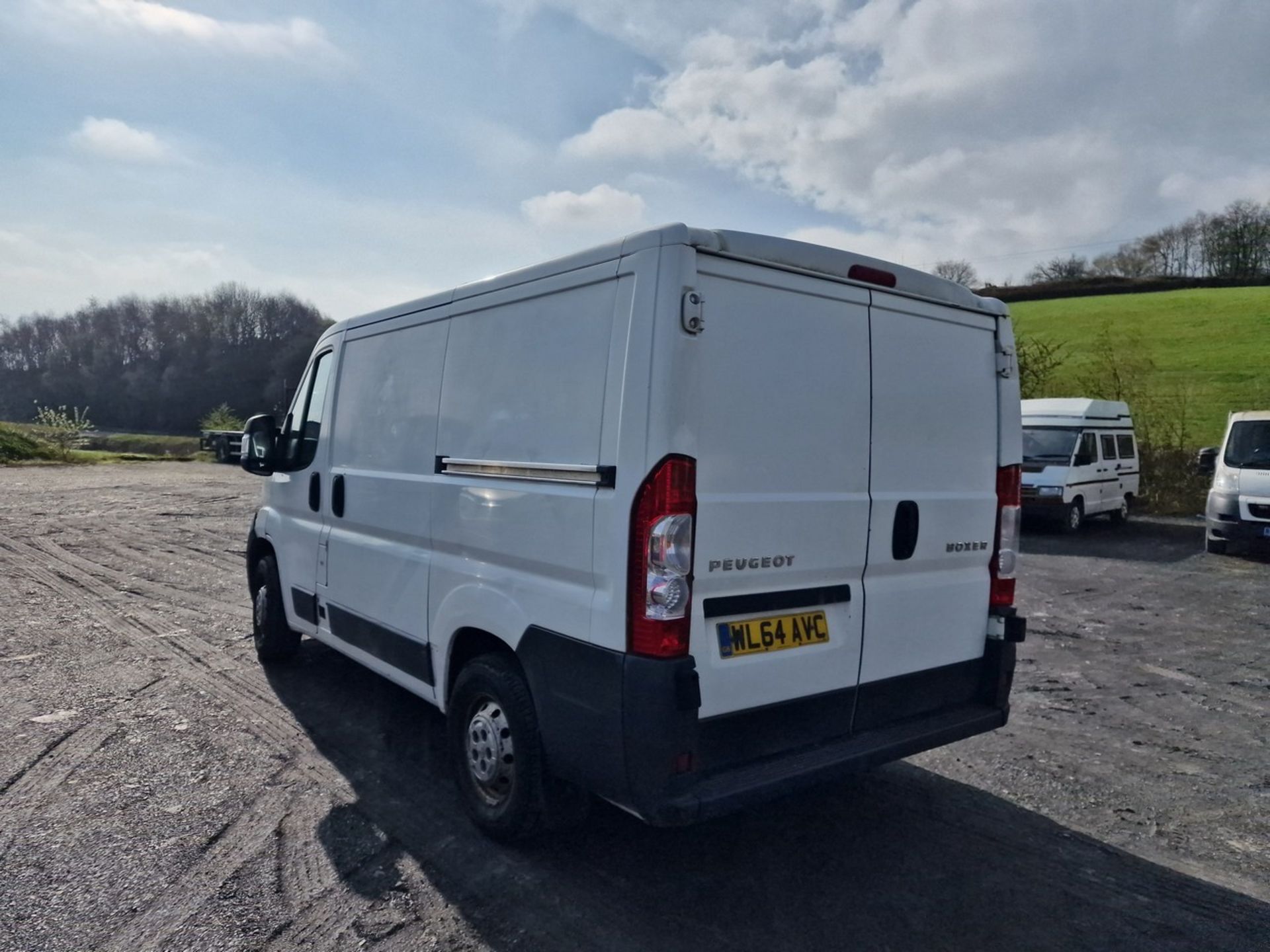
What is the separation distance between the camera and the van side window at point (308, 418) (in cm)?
538

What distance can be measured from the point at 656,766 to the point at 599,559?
70cm

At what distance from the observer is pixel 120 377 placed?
60594 mm

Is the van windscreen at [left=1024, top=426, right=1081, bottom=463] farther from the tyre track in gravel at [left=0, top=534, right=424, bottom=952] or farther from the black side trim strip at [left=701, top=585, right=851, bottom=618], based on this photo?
the tyre track in gravel at [left=0, top=534, right=424, bottom=952]

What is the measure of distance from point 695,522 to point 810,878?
4.93 feet

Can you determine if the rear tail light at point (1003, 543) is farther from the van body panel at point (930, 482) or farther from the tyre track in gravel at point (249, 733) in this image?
the tyre track in gravel at point (249, 733)

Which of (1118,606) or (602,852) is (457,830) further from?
(1118,606)

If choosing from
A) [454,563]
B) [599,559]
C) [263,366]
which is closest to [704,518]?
[599,559]

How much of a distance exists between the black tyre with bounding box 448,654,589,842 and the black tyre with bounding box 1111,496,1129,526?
1592 cm

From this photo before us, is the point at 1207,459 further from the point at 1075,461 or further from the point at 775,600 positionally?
the point at 775,600

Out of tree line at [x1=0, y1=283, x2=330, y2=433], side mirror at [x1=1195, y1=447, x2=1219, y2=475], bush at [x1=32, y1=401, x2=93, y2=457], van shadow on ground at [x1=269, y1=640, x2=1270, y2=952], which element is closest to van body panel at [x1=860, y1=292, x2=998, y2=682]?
van shadow on ground at [x1=269, y1=640, x2=1270, y2=952]

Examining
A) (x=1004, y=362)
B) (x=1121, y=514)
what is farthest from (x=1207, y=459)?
(x=1004, y=362)

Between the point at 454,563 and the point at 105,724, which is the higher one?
the point at 454,563

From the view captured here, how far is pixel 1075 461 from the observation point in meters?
15.0

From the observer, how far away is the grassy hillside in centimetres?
2442
